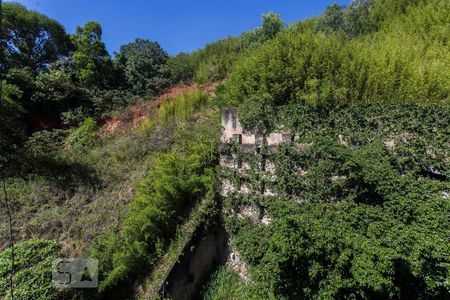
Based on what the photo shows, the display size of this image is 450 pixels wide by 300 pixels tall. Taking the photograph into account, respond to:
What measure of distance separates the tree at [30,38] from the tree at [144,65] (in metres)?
2.88

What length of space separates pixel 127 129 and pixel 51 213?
362 centimetres

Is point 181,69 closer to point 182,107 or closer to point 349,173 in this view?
point 182,107

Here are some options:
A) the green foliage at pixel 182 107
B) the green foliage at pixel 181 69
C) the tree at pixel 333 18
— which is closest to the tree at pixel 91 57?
the green foliage at pixel 181 69

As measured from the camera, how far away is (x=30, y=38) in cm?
1060

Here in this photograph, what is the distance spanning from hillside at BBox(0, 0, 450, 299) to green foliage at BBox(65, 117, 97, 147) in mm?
64

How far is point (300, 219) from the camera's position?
3564 mm

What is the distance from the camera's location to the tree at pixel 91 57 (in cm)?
973

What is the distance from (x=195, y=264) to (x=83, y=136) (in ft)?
18.0

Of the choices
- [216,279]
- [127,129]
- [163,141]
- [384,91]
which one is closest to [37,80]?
[127,129]

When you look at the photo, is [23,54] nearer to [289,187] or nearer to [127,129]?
[127,129]

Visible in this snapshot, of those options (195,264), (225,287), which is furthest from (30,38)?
(225,287)

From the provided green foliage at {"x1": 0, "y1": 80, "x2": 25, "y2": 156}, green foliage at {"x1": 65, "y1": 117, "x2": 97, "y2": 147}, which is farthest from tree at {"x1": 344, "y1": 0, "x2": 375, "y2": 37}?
green foliage at {"x1": 0, "y1": 80, "x2": 25, "y2": 156}
